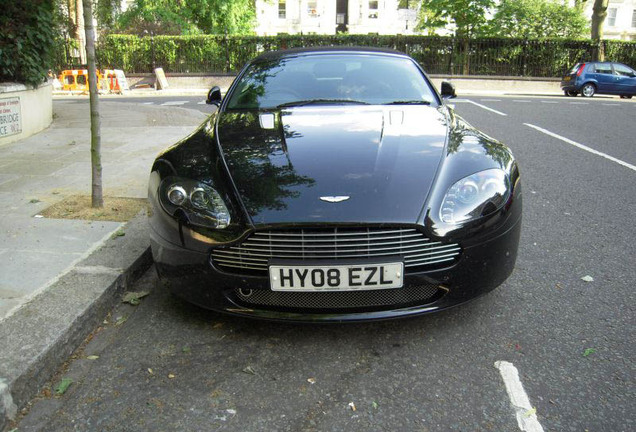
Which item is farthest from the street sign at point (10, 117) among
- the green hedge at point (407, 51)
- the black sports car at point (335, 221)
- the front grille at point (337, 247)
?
the green hedge at point (407, 51)

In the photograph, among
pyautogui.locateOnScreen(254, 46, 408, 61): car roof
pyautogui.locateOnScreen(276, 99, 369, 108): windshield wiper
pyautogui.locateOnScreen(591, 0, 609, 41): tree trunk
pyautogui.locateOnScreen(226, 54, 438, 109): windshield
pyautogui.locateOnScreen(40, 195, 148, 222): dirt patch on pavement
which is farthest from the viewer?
pyautogui.locateOnScreen(591, 0, 609, 41): tree trunk

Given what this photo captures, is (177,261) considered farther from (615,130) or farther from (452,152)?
(615,130)

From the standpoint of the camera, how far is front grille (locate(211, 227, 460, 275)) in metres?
2.41

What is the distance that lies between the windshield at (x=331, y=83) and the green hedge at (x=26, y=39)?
4537mm

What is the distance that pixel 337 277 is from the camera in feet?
7.81

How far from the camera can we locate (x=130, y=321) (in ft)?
9.46

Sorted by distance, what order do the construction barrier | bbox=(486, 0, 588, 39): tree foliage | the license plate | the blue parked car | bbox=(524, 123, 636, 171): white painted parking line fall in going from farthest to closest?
1. bbox=(486, 0, 588, 39): tree foliage
2. the construction barrier
3. the blue parked car
4. bbox=(524, 123, 636, 171): white painted parking line
5. the license plate

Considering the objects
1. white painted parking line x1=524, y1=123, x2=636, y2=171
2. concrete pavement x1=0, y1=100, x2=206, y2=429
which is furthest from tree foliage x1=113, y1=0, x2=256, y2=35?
concrete pavement x1=0, y1=100, x2=206, y2=429

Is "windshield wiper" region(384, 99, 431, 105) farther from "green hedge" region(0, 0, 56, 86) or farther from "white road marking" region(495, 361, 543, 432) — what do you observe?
"green hedge" region(0, 0, 56, 86)

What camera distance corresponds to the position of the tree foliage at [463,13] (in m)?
25.4

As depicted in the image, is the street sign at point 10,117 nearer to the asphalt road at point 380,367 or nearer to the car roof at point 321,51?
the car roof at point 321,51

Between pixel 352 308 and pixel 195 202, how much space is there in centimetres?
88

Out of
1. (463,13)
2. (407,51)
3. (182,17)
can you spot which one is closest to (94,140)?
(407,51)

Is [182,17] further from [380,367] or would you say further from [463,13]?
[380,367]
